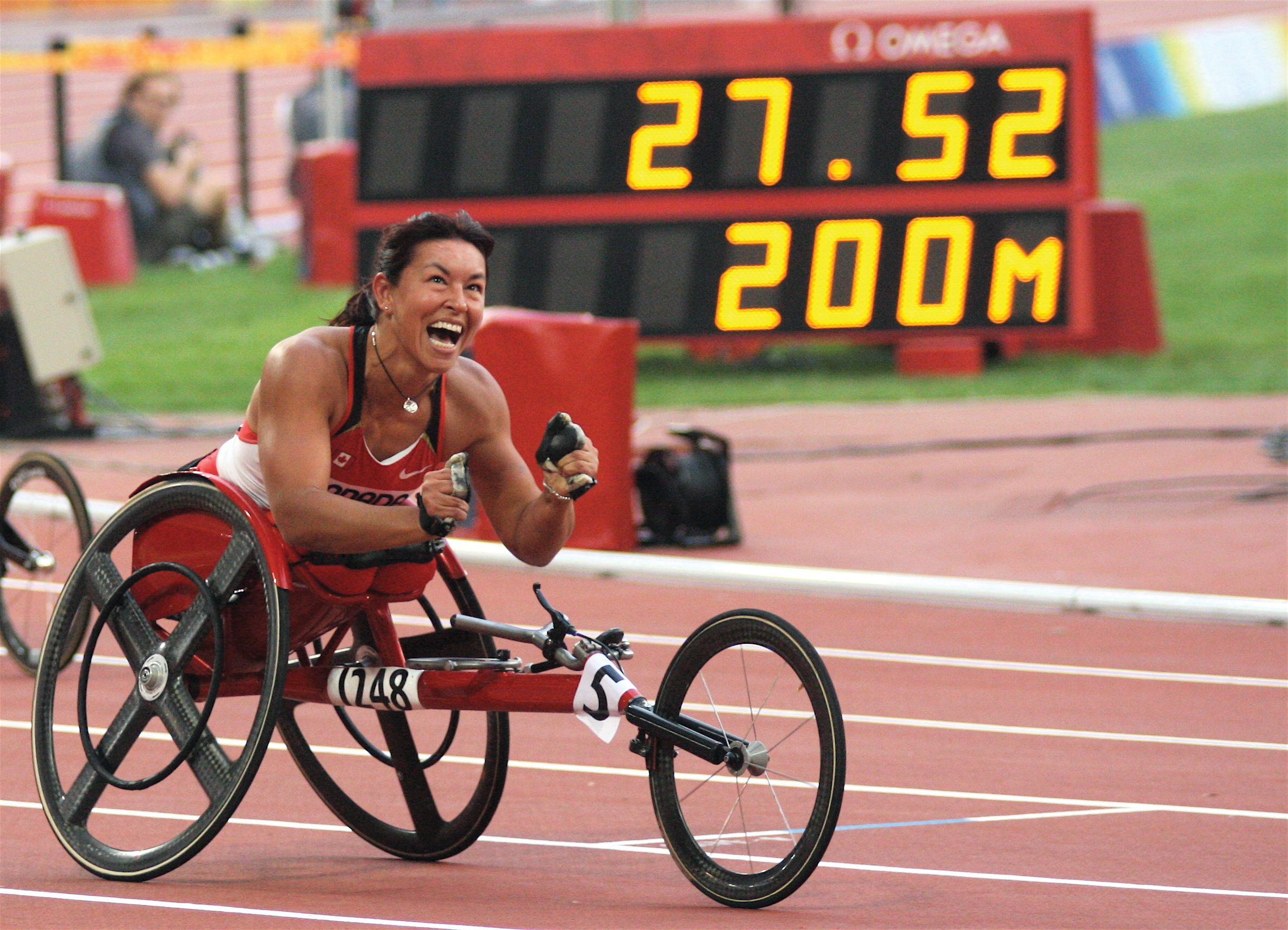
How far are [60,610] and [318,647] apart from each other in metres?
0.67

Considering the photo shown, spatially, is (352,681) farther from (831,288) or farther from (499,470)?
(831,288)

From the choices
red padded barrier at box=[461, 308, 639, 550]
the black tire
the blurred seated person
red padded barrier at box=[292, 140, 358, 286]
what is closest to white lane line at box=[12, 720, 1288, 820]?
the black tire

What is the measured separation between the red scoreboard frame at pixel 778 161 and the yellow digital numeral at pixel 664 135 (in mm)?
12

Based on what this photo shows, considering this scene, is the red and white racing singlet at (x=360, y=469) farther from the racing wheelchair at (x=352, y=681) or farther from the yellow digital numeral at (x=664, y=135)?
the yellow digital numeral at (x=664, y=135)

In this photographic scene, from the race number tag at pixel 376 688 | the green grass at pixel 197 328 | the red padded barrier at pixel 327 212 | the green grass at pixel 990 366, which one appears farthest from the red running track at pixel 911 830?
the red padded barrier at pixel 327 212

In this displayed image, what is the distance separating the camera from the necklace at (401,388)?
15.8ft

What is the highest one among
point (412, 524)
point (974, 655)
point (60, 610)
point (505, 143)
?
point (505, 143)

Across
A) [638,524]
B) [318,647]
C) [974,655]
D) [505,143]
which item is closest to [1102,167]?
[505,143]

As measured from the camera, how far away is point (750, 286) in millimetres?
15320

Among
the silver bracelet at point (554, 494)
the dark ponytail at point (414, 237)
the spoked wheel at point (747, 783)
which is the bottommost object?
the spoked wheel at point (747, 783)

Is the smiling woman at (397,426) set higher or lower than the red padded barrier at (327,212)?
lower

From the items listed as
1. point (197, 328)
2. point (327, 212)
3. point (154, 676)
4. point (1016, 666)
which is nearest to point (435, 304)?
point (154, 676)

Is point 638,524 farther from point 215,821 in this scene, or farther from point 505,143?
point 215,821

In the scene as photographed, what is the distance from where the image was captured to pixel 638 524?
10961 mm
